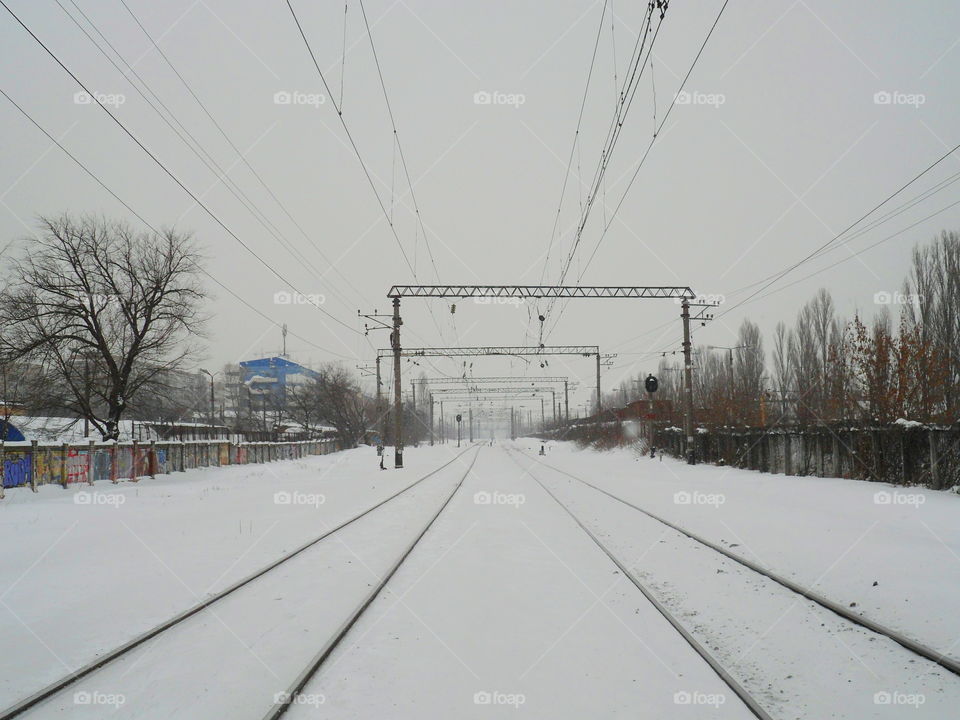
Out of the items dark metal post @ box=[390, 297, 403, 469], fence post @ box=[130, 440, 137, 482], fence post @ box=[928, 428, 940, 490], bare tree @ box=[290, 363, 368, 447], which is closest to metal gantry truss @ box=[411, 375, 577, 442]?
bare tree @ box=[290, 363, 368, 447]

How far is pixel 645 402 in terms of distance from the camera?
49781mm

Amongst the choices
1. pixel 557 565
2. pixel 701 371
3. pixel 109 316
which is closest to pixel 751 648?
pixel 557 565

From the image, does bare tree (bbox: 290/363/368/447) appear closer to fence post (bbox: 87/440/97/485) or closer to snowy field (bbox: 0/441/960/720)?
fence post (bbox: 87/440/97/485)

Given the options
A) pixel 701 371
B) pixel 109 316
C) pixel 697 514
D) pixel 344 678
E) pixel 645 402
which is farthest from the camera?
pixel 701 371

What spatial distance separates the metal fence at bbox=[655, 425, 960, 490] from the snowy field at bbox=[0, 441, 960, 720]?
190 cm

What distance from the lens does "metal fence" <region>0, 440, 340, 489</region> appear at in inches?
791

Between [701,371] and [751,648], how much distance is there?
3272 inches

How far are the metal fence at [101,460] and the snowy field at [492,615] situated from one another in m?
6.82

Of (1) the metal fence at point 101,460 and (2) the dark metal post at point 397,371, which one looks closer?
(1) the metal fence at point 101,460

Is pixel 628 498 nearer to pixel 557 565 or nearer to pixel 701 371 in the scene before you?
pixel 557 565

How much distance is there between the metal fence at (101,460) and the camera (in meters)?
20.1

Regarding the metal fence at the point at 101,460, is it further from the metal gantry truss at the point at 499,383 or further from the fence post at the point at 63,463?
the metal gantry truss at the point at 499,383

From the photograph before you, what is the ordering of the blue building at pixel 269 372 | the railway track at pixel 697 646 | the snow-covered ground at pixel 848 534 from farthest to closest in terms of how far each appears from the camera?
the blue building at pixel 269 372 → the snow-covered ground at pixel 848 534 → the railway track at pixel 697 646

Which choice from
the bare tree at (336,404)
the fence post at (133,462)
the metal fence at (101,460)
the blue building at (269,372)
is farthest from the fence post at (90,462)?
the blue building at (269,372)
